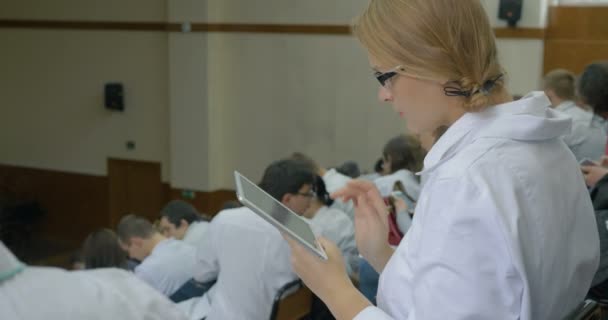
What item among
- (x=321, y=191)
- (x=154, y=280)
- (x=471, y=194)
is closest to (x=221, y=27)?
(x=154, y=280)

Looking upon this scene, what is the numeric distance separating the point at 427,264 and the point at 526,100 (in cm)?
34

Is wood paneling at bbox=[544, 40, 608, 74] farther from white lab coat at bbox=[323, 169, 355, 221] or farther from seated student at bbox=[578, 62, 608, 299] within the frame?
white lab coat at bbox=[323, 169, 355, 221]

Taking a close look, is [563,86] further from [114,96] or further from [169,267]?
[114,96]

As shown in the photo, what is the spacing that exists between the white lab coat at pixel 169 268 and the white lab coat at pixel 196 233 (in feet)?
0.40

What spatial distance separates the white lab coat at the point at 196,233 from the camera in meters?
4.26

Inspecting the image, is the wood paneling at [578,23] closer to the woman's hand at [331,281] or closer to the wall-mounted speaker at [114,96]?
the wall-mounted speaker at [114,96]

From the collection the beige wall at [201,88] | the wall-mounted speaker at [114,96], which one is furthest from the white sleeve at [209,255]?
the wall-mounted speaker at [114,96]

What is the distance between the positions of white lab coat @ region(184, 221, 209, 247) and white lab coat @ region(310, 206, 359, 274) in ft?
2.72

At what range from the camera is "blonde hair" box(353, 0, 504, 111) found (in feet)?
4.10

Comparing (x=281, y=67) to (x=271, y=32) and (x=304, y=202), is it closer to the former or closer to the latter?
(x=271, y=32)

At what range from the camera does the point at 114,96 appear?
847 cm

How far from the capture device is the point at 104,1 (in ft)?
27.6

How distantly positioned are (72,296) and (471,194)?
1476mm

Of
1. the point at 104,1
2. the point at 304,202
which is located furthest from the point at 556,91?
the point at 104,1
